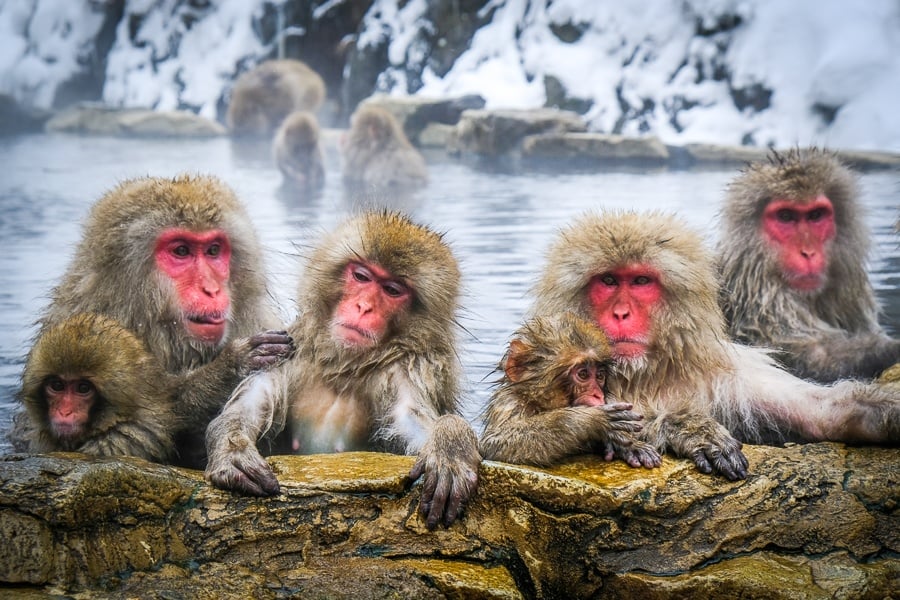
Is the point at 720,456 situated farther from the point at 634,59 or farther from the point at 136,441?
the point at 634,59

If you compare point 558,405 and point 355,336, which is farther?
point 355,336

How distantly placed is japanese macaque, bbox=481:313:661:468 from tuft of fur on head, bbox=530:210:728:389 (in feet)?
1.00

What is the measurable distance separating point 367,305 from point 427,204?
6.41ft

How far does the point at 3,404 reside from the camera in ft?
14.6

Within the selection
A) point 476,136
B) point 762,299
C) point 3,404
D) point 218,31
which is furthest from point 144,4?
point 762,299

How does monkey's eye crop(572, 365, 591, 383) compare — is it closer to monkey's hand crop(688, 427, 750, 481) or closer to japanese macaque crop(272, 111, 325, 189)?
monkey's hand crop(688, 427, 750, 481)

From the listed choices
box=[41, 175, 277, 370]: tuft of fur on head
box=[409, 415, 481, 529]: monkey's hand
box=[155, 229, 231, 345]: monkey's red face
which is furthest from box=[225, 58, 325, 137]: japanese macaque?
box=[409, 415, 481, 529]: monkey's hand

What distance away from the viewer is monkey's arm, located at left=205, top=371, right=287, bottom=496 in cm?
322

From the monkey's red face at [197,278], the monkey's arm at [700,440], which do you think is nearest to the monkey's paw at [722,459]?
the monkey's arm at [700,440]

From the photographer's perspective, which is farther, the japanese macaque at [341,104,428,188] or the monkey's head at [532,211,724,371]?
the japanese macaque at [341,104,428,188]

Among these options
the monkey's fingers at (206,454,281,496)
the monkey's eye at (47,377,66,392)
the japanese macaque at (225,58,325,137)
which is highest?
the japanese macaque at (225,58,325,137)

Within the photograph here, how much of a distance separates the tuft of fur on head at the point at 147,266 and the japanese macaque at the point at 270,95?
4.82 ft

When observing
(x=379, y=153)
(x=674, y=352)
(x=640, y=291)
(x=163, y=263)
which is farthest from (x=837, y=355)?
(x=163, y=263)

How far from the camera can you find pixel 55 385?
3.54 meters
